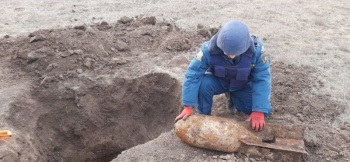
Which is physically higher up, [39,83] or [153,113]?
[39,83]

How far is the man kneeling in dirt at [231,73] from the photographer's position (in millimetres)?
3361

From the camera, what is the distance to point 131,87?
16.0 ft

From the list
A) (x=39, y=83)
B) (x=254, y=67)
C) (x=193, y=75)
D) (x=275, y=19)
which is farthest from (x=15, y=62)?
(x=275, y=19)

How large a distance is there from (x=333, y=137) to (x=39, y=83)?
3.32 metres

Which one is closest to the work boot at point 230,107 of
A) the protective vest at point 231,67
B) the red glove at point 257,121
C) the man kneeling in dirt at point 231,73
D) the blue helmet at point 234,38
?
the man kneeling in dirt at point 231,73

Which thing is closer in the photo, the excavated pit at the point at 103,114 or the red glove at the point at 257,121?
the red glove at the point at 257,121

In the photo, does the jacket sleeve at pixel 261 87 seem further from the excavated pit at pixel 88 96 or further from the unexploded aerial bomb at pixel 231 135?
the excavated pit at pixel 88 96

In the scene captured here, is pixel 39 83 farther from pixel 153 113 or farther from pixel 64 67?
pixel 153 113

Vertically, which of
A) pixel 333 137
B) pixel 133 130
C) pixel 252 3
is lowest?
pixel 133 130

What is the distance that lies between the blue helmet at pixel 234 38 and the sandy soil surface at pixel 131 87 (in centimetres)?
93

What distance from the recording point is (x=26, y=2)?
7422mm

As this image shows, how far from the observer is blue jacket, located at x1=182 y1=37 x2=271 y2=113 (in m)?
3.48

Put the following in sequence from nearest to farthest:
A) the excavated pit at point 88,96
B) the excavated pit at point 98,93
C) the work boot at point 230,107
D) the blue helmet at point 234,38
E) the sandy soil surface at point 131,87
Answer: the blue helmet at point 234,38 → the sandy soil surface at point 131,87 → the work boot at point 230,107 → the excavated pit at point 98,93 → the excavated pit at point 88,96

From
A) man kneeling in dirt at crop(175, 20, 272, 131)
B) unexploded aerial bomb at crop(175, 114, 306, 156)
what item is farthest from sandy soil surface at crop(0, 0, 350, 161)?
man kneeling in dirt at crop(175, 20, 272, 131)
